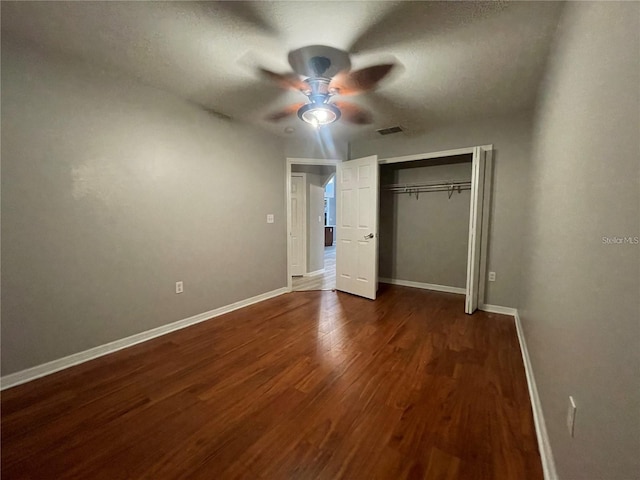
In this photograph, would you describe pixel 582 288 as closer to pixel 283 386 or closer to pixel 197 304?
pixel 283 386

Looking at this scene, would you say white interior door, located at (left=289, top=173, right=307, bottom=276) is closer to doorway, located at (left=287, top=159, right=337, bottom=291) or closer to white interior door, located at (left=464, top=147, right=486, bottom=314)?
doorway, located at (left=287, top=159, right=337, bottom=291)

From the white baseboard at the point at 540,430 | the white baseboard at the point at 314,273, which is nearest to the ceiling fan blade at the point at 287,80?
the white baseboard at the point at 540,430

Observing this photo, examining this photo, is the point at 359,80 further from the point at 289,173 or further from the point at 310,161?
the point at 289,173

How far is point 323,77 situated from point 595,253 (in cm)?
210

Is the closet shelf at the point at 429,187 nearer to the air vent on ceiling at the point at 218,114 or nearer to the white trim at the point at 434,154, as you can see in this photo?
the white trim at the point at 434,154

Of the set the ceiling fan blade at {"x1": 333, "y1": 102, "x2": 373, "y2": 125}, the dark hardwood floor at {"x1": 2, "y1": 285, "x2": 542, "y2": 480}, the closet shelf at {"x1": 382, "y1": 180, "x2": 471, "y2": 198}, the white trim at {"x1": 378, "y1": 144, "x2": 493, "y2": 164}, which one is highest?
the ceiling fan blade at {"x1": 333, "y1": 102, "x2": 373, "y2": 125}

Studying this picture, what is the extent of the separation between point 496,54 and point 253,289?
11.4 feet

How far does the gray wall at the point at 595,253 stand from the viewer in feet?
2.21

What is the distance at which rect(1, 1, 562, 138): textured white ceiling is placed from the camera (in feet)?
5.16

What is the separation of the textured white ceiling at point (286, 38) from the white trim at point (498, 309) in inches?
93.3

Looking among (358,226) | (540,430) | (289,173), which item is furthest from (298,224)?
(540,430)

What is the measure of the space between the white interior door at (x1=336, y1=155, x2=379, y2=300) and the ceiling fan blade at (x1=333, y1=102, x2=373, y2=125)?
20.9 inches

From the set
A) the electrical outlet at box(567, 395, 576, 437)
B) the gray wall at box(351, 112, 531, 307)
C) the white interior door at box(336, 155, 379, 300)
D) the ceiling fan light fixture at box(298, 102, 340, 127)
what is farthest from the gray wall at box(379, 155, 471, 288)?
the electrical outlet at box(567, 395, 576, 437)

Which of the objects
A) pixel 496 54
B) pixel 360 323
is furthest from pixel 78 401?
pixel 496 54
